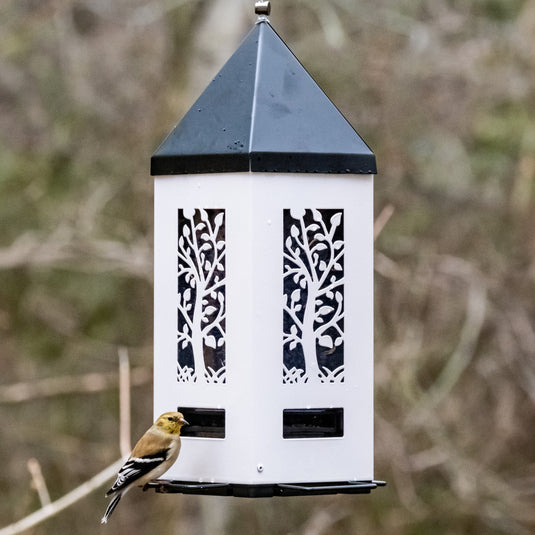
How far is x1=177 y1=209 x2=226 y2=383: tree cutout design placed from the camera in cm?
443

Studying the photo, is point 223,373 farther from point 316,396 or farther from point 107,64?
point 107,64

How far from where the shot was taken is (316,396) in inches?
174

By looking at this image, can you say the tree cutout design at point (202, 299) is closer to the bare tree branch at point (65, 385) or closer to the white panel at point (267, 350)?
the white panel at point (267, 350)

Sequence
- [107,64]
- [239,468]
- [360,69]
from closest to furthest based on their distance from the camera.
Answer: [239,468] < [360,69] < [107,64]

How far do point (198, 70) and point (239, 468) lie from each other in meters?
4.83

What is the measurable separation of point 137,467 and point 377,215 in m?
4.21

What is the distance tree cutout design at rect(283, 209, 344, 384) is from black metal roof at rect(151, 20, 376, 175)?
0.57 feet

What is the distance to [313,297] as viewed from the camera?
Answer: 445 cm

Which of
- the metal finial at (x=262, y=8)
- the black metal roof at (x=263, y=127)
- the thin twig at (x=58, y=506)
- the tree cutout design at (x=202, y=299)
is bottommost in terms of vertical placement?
the thin twig at (x=58, y=506)

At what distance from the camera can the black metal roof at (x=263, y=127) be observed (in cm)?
433

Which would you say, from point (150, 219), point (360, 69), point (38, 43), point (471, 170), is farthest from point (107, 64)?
point (471, 170)

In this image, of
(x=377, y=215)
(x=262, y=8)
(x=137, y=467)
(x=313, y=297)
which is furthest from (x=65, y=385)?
(x=262, y=8)

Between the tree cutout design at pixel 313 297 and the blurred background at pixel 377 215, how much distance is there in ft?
11.7

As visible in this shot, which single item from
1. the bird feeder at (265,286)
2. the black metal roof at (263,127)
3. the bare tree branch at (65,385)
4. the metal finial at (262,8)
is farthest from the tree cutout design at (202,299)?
the bare tree branch at (65,385)
